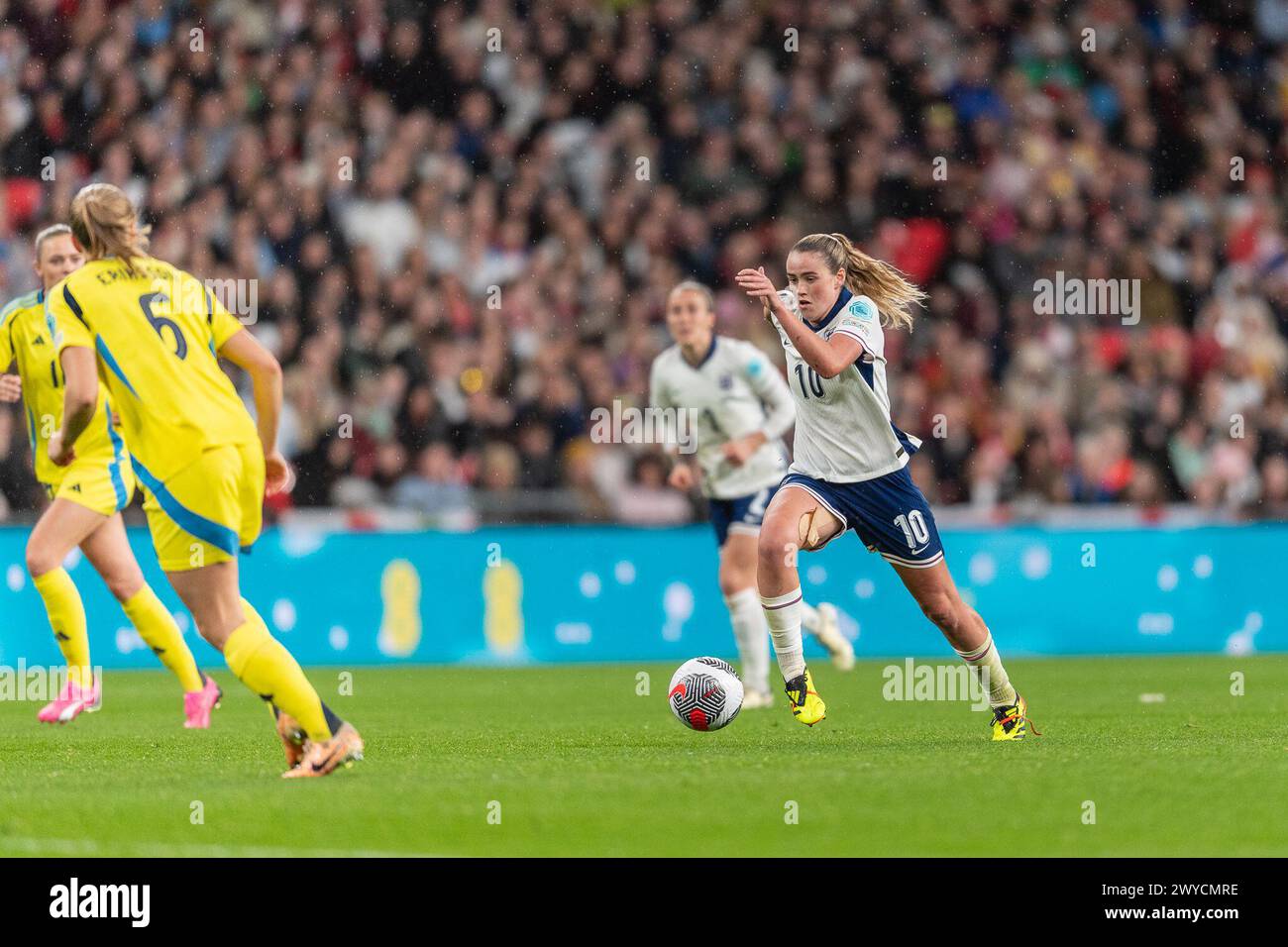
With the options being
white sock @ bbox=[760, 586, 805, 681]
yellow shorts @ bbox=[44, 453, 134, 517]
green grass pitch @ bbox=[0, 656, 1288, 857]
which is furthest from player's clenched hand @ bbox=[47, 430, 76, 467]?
Answer: white sock @ bbox=[760, 586, 805, 681]

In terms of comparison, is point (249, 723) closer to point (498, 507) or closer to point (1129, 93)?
point (498, 507)

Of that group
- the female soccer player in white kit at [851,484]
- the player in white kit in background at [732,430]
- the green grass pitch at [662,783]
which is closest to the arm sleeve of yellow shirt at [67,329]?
the green grass pitch at [662,783]

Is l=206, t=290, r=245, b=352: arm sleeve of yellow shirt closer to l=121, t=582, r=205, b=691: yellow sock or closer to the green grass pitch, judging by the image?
the green grass pitch

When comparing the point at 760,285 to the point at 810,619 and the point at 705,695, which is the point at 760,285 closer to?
the point at 705,695

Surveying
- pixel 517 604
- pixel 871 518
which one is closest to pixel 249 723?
pixel 871 518

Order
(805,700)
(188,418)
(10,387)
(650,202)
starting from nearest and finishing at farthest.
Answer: (188,418) → (805,700) → (10,387) → (650,202)

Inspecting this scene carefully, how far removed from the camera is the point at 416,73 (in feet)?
65.6

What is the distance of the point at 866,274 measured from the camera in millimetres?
9297

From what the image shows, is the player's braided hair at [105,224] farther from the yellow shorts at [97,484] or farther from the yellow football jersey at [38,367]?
the yellow football jersey at [38,367]

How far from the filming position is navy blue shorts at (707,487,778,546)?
11.9 m

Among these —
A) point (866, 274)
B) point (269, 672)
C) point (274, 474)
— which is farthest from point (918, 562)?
point (269, 672)

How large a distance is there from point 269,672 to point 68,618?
3.68 m

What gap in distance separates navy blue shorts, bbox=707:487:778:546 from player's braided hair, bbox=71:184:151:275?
5051 mm

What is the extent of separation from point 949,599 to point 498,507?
7.78 metres
